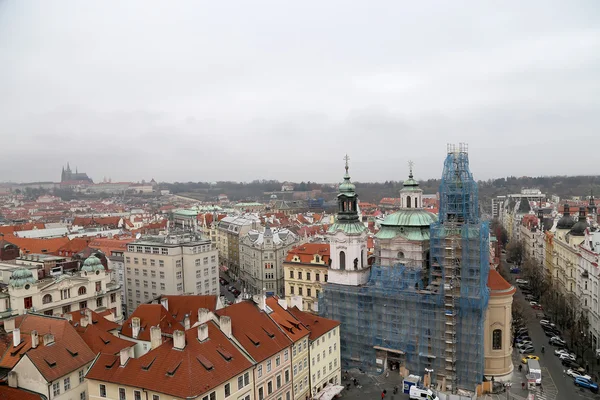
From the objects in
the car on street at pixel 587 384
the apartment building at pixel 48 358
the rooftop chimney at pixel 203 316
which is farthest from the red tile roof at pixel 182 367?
the car on street at pixel 587 384

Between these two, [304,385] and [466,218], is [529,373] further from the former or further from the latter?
[304,385]

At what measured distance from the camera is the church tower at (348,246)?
52.8 meters

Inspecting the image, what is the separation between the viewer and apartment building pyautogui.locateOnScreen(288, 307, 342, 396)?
42500mm

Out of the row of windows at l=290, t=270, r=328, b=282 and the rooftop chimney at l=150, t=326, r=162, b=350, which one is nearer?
the rooftop chimney at l=150, t=326, r=162, b=350

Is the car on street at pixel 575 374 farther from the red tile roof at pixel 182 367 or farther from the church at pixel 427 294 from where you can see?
the red tile roof at pixel 182 367

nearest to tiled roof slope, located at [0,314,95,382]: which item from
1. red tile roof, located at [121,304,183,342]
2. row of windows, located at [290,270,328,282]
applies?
red tile roof, located at [121,304,183,342]

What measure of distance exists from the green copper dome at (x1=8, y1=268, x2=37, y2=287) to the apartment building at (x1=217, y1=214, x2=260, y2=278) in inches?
2060

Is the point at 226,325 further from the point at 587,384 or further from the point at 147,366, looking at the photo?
the point at 587,384

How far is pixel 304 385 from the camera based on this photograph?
40.9 meters

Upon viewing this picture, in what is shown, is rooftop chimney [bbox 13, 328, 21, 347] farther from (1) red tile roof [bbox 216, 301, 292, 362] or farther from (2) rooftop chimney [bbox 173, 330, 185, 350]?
(1) red tile roof [bbox 216, 301, 292, 362]

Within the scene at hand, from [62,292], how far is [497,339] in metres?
45.4

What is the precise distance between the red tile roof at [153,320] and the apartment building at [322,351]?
11.5 m

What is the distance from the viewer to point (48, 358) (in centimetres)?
3422

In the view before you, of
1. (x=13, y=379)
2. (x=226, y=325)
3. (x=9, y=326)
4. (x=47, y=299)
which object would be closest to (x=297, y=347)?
(x=226, y=325)
